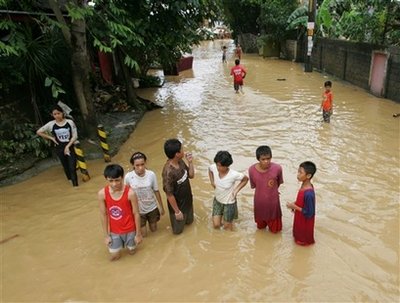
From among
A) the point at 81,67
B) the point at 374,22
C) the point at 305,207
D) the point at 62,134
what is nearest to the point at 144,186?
the point at 305,207

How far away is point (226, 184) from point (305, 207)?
3.51ft

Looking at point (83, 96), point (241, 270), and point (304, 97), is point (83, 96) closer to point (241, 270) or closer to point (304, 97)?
point (241, 270)

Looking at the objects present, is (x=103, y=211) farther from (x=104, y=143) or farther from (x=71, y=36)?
(x=71, y=36)

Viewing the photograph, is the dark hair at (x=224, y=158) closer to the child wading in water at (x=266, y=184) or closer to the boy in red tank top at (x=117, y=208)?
the child wading in water at (x=266, y=184)

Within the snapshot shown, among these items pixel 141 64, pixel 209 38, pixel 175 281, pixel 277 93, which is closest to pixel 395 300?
pixel 175 281

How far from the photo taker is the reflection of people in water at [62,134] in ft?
22.5

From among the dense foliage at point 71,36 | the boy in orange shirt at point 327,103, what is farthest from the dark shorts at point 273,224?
the boy in orange shirt at point 327,103

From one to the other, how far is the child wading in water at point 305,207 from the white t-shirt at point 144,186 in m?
1.82

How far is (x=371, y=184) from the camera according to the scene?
22.6ft

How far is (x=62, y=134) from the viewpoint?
6895mm

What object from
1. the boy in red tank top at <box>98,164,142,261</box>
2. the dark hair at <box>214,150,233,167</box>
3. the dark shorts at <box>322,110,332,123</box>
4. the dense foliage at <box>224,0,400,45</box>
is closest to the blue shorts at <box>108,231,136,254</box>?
the boy in red tank top at <box>98,164,142,261</box>

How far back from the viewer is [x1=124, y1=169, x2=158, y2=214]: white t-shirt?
4965 millimetres

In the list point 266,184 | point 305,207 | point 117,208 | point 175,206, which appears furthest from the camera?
point 175,206

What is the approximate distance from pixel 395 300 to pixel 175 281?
2.49 metres
